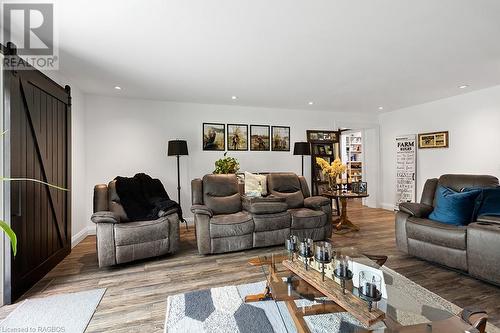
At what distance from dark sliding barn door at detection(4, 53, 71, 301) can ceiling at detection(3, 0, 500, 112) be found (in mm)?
551

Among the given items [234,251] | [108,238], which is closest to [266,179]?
[234,251]

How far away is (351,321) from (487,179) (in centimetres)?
268

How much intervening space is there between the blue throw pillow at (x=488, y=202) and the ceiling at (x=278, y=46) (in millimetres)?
1568

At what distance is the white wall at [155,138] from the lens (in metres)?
4.29

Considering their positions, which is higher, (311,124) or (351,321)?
(311,124)

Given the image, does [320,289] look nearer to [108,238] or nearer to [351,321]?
[351,321]

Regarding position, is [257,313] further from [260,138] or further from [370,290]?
[260,138]

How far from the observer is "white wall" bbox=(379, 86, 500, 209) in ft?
13.4

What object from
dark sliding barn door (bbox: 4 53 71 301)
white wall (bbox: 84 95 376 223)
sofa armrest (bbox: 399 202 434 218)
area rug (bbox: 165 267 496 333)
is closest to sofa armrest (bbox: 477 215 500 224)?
sofa armrest (bbox: 399 202 434 218)

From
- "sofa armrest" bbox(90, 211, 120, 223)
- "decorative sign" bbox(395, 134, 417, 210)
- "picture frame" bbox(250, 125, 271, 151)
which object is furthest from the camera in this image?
"decorative sign" bbox(395, 134, 417, 210)

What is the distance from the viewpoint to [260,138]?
17.4ft

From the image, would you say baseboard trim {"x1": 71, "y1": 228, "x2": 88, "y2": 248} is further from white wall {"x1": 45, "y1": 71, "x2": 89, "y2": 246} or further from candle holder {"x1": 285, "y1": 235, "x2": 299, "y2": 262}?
candle holder {"x1": 285, "y1": 235, "x2": 299, "y2": 262}

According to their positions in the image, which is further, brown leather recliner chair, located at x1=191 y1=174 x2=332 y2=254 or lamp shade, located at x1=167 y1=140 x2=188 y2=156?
lamp shade, located at x1=167 y1=140 x2=188 y2=156

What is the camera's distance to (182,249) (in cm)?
347
